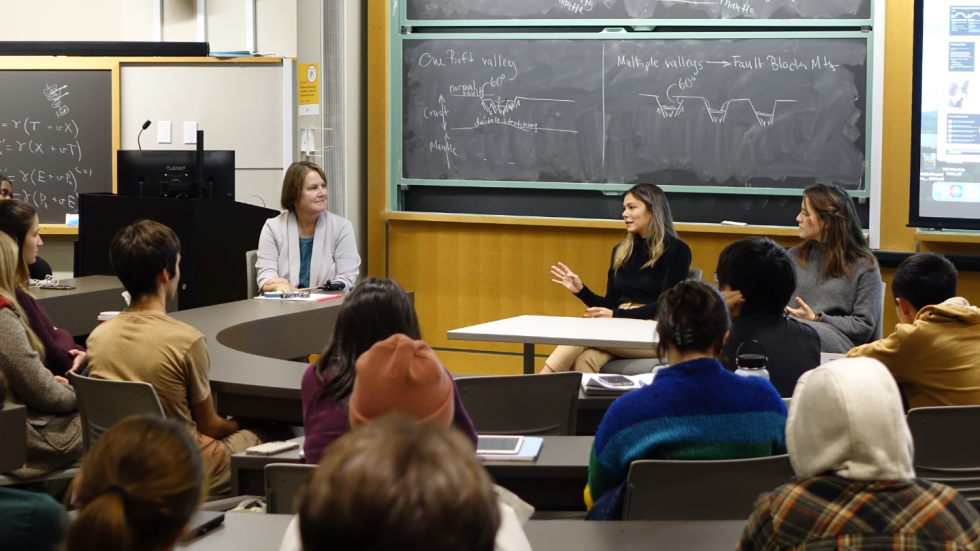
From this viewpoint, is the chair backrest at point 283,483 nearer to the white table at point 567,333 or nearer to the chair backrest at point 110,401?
the chair backrest at point 110,401

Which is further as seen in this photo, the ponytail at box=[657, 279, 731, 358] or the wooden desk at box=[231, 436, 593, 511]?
the wooden desk at box=[231, 436, 593, 511]

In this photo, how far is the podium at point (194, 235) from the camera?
16.5 feet

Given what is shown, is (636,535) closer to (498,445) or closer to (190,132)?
(498,445)

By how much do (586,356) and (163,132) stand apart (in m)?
3.96

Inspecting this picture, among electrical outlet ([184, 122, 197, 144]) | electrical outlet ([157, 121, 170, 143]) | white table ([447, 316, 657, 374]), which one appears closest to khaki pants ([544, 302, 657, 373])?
white table ([447, 316, 657, 374])

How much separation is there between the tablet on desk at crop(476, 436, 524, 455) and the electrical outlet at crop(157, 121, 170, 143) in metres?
5.07

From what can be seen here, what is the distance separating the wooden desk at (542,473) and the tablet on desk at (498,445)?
37 mm

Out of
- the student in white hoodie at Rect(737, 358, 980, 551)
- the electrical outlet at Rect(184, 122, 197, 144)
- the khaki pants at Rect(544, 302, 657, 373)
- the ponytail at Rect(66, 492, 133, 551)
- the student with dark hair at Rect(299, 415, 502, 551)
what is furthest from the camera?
the electrical outlet at Rect(184, 122, 197, 144)

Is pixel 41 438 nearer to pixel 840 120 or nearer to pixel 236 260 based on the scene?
pixel 236 260

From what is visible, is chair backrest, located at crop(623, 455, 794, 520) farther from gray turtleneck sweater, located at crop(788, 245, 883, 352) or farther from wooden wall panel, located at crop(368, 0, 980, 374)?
wooden wall panel, located at crop(368, 0, 980, 374)

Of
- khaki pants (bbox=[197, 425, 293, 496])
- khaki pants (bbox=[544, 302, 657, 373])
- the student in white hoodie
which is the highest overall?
the student in white hoodie

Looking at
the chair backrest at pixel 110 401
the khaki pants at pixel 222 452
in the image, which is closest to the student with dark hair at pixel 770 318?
the khaki pants at pixel 222 452

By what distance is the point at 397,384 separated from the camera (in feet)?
6.02

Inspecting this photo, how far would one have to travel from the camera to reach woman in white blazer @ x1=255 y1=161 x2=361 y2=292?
4.82 m
